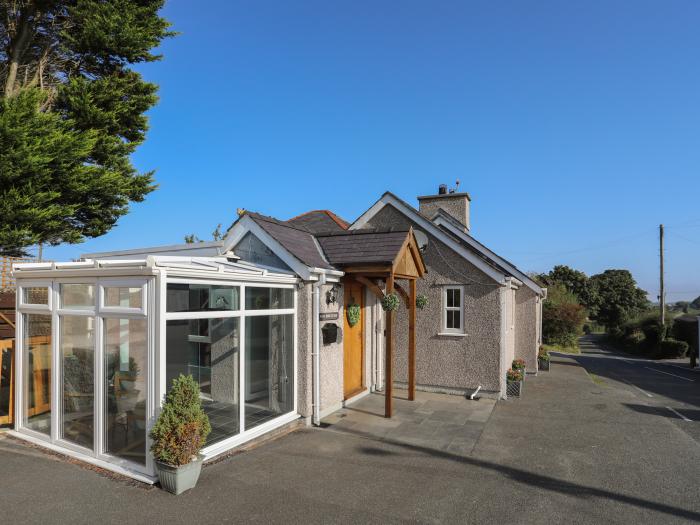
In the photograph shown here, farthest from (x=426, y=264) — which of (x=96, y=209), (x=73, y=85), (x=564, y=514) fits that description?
(x=73, y=85)

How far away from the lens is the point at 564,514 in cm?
505

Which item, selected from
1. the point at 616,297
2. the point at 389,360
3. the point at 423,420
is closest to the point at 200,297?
the point at 389,360

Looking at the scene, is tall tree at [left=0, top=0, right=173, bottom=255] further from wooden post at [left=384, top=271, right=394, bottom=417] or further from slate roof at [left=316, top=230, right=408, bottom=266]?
wooden post at [left=384, top=271, right=394, bottom=417]

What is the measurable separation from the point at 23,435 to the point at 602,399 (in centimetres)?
1374

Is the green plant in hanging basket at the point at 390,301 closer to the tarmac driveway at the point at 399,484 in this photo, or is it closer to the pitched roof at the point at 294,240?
the pitched roof at the point at 294,240

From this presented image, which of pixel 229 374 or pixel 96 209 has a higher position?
pixel 96 209

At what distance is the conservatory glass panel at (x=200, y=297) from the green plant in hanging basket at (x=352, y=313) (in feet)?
11.5

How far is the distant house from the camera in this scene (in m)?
5.97

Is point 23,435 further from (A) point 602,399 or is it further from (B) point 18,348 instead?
(A) point 602,399

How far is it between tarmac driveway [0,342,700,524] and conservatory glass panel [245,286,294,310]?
246 centimetres

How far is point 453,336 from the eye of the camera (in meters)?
11.4

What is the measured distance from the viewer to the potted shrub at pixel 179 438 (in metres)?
5.29

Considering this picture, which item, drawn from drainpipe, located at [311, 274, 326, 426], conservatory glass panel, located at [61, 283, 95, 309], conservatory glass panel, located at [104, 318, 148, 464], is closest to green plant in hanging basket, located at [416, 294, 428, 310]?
drainpipe, located at [311, 274, 326, 426]

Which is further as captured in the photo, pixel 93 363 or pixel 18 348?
pixel 18 348
